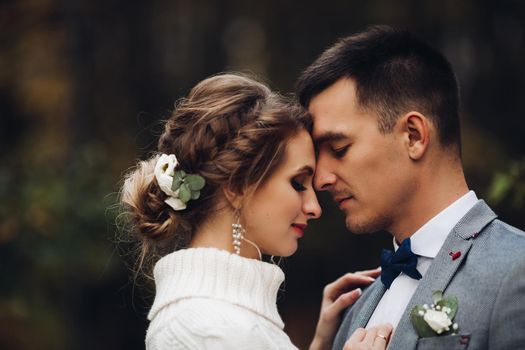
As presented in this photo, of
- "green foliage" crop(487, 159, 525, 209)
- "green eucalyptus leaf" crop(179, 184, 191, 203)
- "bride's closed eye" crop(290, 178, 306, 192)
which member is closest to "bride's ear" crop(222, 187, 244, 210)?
"green eucalyptus leaf" crop(179, 184, 191, 203)

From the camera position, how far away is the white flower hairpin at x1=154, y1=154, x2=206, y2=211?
319 cm

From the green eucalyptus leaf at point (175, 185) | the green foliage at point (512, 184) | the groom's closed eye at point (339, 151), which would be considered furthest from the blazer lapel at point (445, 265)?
the green eucalyptus leaf at point (175, 185)

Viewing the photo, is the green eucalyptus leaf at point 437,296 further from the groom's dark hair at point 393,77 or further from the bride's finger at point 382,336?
the groom's dark hair at point 393,77

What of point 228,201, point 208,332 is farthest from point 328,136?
point 208,332

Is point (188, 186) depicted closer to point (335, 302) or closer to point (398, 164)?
point (398, 164)

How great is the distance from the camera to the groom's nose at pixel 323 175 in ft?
11.3

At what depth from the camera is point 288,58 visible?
12141 mm

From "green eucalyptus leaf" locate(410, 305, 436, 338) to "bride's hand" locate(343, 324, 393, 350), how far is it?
15 centimetres

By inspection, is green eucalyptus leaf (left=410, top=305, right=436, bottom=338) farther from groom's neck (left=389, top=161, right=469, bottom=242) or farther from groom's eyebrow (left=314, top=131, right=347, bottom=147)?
groom's eyebrow (left=314, top=131, right=347, bottom=147)

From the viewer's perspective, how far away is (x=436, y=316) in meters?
2.83

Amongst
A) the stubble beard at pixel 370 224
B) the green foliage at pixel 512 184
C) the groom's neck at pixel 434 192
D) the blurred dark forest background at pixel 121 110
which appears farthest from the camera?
the blurred dark forest background at pixel 121 110

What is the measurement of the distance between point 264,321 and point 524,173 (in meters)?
1.84

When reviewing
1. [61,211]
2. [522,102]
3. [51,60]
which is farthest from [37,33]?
[522,102]

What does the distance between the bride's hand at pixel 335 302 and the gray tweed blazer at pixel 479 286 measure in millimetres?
757
